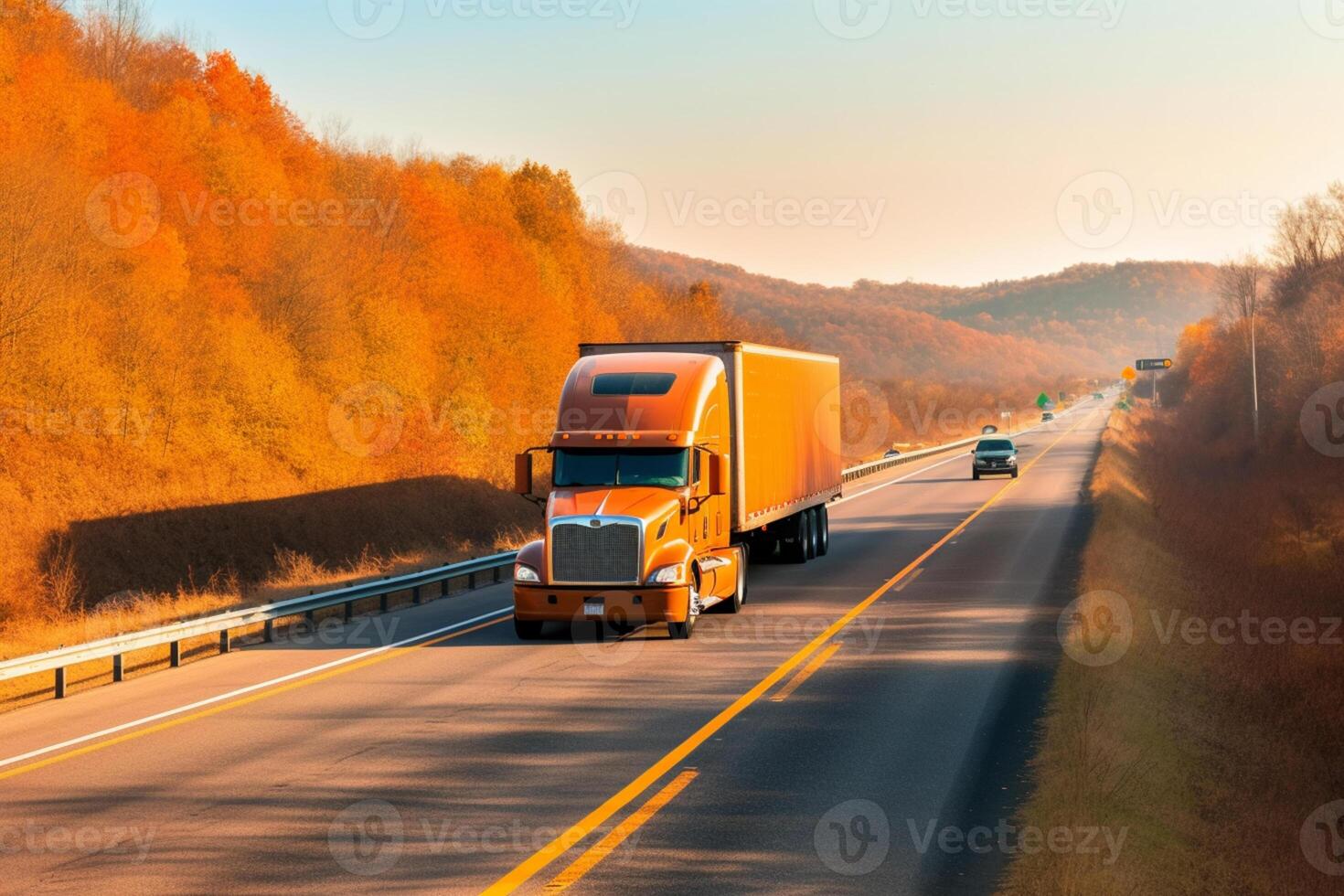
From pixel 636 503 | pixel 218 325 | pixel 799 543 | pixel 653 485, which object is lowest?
pixel 799 543

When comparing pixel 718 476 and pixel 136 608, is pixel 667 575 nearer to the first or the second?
pixel 718 476

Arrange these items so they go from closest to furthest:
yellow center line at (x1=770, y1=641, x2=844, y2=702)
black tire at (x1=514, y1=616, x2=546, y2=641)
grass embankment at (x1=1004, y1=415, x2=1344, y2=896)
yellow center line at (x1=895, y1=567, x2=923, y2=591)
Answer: grass embankment at (x1=1004, y1=415, x2=1344, y2=896) → yellow center line at (x1=770, y1=641, x2=844, y2=702) → black tire at (x1=514, y1=616, x2=546, y2=641) → yellow center line at (x1=895, y1=567, x2=923, y2=591)

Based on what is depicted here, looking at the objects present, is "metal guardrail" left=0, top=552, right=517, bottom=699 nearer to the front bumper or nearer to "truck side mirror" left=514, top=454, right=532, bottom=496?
"truck side mirror" left=514, top=454, right=532, bottom=496

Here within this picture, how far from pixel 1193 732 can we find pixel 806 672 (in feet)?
13.9

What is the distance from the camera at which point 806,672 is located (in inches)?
617

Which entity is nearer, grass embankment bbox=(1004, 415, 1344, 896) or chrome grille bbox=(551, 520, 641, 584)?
grass embankment bbox=(1004, 415, 1344, 896)

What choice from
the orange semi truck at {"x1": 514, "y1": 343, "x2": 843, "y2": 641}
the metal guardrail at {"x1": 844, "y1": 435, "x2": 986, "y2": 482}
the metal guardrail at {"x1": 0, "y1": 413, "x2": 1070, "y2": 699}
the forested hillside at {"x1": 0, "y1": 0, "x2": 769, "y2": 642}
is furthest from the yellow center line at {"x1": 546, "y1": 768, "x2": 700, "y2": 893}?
the metal guardrail at {"x1": 844, "y1": 435, "x2": 986, "y2": 482}

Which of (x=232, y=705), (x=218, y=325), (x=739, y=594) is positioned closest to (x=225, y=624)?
(x=232, y=705)

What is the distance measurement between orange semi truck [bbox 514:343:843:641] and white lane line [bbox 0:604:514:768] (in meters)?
1.62

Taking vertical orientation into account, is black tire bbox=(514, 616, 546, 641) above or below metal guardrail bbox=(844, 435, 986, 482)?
above

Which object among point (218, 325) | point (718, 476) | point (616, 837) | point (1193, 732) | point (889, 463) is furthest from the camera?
point (889, 463)

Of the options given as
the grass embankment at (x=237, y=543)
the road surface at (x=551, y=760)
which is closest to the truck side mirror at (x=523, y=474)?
the road surface at (x=551, y=760)

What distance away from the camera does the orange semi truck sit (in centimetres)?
1769

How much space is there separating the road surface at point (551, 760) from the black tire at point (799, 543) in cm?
606
